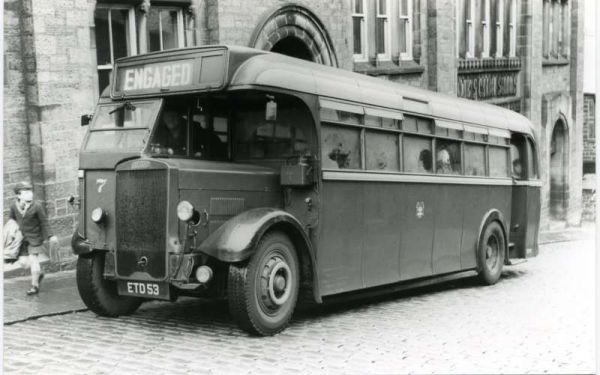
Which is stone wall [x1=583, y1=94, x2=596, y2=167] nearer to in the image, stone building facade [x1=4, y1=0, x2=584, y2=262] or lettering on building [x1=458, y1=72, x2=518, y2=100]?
stone building facade [x1=4, y1=0, x2=584, y2=262]

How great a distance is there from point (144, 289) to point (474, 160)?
6084 mm

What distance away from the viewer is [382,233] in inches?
361

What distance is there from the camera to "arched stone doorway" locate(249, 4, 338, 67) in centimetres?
1452

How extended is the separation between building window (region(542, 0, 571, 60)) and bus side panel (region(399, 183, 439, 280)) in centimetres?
1684

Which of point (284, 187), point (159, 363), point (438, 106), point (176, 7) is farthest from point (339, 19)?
point (159, 363)

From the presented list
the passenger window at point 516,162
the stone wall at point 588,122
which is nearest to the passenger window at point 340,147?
the passenger window at point 516,162

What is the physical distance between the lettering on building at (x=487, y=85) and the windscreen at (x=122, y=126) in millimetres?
14321

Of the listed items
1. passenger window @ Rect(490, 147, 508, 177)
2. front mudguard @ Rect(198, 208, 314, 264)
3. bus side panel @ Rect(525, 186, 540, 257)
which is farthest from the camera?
bus side panel @ Rect(525, 186, 540, 257)

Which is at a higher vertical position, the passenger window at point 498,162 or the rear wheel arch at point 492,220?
the passenger window at point 498,162

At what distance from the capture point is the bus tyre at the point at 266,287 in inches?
276

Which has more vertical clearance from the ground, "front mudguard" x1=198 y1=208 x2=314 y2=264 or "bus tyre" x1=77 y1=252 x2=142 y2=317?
"front mudguard" x1=198 y1=208 x2=314 y2=264

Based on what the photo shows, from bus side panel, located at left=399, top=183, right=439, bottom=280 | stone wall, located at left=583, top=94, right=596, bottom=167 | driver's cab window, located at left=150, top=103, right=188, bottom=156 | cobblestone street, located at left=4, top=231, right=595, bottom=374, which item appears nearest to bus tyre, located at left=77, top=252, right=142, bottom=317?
cobblestone street, located at left=4, top=231, right=595, bottom=374

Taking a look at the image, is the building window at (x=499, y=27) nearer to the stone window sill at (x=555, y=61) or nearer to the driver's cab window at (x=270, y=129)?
the stone window sill at (x=555, y=61)

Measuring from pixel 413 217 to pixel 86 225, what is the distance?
417cm
